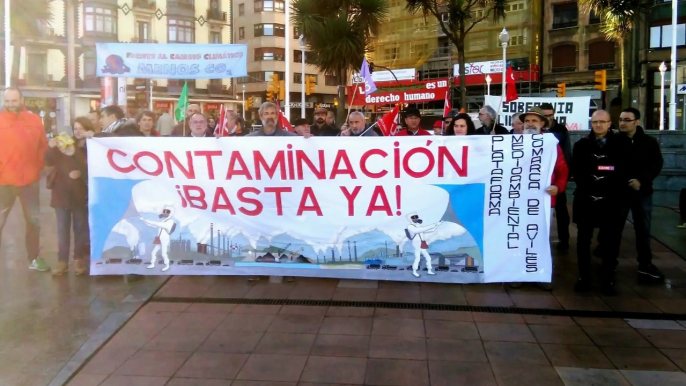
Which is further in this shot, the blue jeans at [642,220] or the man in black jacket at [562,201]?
the man in black jacket at [562,201]

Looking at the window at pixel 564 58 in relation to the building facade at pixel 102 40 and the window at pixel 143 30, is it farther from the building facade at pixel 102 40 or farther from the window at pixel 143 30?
the window at pixel 143 30

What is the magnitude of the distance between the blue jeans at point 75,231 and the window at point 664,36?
3582 centimetres

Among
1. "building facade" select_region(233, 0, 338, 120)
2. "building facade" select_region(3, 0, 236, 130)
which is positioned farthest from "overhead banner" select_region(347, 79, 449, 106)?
"building facade" select_region(233, 0, 338, 120)

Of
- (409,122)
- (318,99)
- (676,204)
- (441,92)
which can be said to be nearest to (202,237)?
(409,122)

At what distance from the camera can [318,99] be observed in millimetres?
63969

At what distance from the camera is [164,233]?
5.91 metres

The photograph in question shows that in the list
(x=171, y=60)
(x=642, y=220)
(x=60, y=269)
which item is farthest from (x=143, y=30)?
(x=642, y=220)

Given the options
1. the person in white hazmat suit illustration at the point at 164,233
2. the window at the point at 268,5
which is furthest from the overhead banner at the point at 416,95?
the window at the point at 268,5

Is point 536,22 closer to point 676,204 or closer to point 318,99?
point 318,99

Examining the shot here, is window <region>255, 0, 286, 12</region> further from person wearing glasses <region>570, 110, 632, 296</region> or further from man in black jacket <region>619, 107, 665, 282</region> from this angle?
person wearing glasses <region>570, 110, 632, 296</region>

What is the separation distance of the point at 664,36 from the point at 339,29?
23996 millimetres

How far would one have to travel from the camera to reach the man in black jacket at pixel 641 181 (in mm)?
5742

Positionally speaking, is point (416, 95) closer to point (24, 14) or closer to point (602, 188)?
point (602, 188)

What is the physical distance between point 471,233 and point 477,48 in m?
40.9
